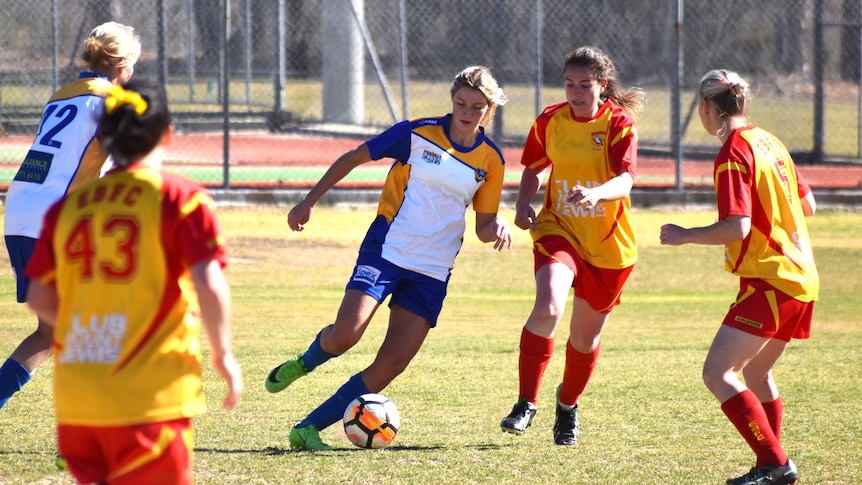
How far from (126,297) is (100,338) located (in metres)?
0.13

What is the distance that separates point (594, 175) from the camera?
18.3 feet

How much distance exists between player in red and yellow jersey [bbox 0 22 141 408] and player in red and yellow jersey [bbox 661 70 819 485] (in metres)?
A: 2.49

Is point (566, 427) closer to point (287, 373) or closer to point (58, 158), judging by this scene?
point (287, 373)

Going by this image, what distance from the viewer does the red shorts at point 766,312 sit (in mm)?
4535

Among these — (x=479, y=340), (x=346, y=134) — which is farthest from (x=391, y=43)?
(x=479, y=340)

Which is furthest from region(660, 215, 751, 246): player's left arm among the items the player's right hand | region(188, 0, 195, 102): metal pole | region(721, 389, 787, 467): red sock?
region(188, 0, 195, 102): metal pole

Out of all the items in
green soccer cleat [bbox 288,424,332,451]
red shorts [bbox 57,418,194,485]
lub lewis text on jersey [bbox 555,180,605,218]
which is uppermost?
lub lewis text on jersey [bbox 555,180,605,218]

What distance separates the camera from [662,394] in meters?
6.41

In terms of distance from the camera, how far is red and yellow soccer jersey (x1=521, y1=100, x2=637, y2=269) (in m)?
5.57

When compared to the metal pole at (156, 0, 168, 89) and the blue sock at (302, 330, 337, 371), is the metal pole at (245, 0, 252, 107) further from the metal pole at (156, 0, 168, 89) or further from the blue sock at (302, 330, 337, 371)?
the blue sock at (302, 330, 337, 371)

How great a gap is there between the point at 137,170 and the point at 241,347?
461 cm

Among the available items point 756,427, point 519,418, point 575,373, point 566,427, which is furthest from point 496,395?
point 756,427

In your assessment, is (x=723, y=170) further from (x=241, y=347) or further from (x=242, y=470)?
(x=241, y=347)

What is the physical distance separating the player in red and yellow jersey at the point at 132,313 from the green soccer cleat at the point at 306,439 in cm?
208
